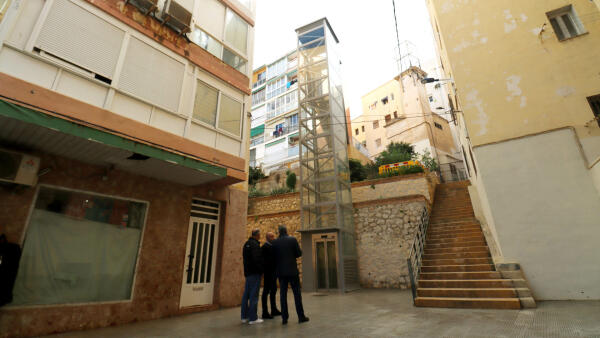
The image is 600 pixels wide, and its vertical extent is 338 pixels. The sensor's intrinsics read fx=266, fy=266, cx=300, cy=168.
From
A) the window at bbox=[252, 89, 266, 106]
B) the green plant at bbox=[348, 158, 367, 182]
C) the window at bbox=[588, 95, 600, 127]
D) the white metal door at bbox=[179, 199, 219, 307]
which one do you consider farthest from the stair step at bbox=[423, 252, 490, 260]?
the window at bbox=[252, 89, 266, 106]

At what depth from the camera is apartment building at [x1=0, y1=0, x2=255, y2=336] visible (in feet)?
14.8

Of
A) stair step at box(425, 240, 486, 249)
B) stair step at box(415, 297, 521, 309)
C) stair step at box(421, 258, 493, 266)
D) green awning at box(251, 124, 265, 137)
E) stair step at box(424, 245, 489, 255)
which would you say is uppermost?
green awning at box(251, 124, 265, 137)

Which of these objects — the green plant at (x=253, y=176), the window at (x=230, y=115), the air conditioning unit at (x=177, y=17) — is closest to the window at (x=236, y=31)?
the air conditioning unit at (x=177, y=17)

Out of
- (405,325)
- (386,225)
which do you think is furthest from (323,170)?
(405,325)

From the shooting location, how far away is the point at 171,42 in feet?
22.6

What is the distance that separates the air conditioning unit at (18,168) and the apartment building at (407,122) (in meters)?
25.4

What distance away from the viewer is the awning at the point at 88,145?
13.0ft

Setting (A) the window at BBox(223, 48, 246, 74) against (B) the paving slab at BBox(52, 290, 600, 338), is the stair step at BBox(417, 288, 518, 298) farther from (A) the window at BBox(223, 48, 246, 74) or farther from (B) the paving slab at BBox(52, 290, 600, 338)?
(A) the window at BBox(223, 48, 246, 74)

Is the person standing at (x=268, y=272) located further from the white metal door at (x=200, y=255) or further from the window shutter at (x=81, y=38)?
the window shutter at (x=81, y=38)

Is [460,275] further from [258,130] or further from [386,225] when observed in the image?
[258,130]

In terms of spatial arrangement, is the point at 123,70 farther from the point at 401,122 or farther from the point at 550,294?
the point at 401,122

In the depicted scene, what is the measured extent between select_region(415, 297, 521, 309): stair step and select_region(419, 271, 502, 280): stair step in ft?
3.49

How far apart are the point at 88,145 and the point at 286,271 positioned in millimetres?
4246

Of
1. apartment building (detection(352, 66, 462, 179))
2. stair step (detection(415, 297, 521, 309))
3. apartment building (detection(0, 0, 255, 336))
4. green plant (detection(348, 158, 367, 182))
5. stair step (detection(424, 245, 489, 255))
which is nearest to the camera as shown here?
apartment building (detection(0, 0, 255, 336))
